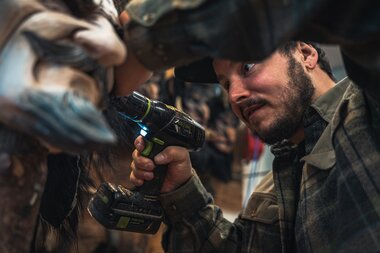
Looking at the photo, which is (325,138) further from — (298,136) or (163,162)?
(163,162)

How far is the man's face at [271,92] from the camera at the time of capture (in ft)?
4.86

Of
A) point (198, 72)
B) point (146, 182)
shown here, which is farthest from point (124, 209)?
point (198, 72)

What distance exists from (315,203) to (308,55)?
594mm

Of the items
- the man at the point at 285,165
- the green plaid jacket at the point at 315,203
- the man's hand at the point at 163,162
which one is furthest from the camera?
the man's hand at the point at 163,162

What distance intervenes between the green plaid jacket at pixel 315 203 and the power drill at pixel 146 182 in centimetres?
8

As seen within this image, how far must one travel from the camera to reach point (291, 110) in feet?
4.86

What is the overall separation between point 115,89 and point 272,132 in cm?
79

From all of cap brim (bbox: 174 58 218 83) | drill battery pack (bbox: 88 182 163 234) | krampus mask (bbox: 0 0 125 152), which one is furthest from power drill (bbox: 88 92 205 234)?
krampus mask (bbox: 0 0 125 152)

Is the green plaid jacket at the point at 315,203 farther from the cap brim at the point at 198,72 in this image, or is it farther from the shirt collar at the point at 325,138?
the cap brim at the point at 198,72

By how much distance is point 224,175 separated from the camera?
12.8 ft

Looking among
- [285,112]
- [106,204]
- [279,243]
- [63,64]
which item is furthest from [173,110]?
[63,64]

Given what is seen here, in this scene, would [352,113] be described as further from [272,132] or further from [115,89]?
[115,89]

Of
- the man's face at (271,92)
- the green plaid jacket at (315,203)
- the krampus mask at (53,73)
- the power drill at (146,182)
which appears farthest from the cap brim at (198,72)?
the krampus mask at (53,73)

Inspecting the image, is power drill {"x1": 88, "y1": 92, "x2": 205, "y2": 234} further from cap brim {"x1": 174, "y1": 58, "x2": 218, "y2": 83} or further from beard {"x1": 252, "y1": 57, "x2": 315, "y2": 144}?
beard {"x1": 252, "y1": 57, "x2": 315, "y2": 144}
